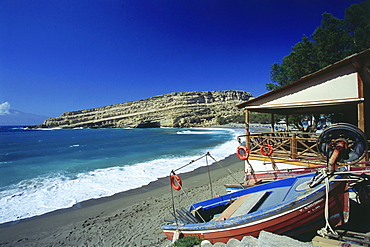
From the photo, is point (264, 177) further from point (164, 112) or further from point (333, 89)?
point (164, 112)

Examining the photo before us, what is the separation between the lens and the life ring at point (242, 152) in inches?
347

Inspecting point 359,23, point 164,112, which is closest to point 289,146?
point 359,23

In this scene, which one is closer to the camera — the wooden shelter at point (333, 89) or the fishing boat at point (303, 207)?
the fishing boat at point (303, 207)

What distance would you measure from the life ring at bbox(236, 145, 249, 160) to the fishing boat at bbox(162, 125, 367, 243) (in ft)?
12.2

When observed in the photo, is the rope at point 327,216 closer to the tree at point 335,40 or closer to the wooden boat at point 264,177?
the wooden boat at point 264,177

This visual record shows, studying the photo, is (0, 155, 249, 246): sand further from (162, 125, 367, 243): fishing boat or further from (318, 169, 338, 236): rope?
(318, 169, 338, 236): rope

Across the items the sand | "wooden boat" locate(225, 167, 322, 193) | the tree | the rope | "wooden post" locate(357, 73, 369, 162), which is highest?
the tree

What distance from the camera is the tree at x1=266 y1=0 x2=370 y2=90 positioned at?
15.0 meters

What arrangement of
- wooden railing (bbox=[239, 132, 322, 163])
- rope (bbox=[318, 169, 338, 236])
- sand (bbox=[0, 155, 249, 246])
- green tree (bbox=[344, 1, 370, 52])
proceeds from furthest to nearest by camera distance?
green tree (bbox=[344, 1, 370, 52])
wooden railing (bbox=[239, 132, 322, 163])
sand (bbox=[0, 155, 249, 246])
rope (bbox=[318, 169, 338, 236])

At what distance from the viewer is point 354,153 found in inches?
165

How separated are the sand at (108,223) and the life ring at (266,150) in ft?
5.83

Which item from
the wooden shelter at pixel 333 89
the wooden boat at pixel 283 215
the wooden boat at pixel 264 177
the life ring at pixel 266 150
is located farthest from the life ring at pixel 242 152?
the wooden boat at pixel 283 215

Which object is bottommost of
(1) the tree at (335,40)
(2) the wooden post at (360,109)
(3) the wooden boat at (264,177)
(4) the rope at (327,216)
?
(3) the wooden boat at (264,177)

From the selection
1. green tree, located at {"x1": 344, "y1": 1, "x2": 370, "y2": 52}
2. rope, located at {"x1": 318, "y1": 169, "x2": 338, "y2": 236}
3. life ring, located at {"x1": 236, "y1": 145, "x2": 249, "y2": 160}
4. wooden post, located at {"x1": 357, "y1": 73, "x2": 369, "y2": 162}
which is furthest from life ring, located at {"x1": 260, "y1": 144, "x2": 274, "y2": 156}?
green tree, located at {"x1": 344, "y1": 1, "x2": 370, "y2": 52}
